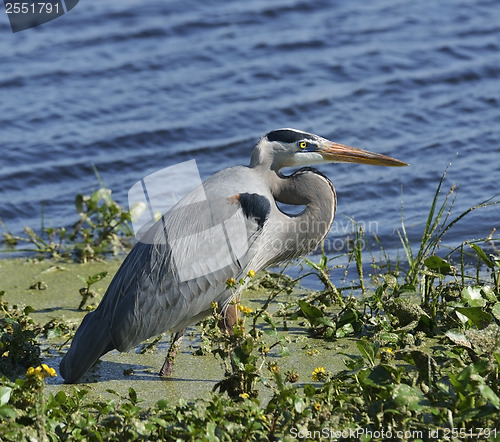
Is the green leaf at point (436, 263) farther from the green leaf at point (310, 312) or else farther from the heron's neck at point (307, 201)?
the heron's neck at point (307, 201)

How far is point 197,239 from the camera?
513 cm

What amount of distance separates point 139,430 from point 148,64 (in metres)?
8.62

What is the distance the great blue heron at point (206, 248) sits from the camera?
490 centimetres

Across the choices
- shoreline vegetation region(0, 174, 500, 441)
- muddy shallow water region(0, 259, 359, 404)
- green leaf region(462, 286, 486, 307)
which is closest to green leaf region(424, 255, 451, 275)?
shoreline vegetation region(0, 174, 500, 441)

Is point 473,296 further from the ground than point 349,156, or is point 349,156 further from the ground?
point 349,156

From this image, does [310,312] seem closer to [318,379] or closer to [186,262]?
[186,262]

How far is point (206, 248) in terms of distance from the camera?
513 cm

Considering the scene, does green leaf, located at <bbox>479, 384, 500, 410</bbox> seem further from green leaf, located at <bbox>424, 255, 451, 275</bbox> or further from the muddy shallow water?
green leaf, located at <bbox>424, 255, 451, 275</bbox>

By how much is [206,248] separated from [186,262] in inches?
5.8

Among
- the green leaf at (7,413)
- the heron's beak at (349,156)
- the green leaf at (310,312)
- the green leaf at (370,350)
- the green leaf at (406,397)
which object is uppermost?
the green leaf at (7,413)

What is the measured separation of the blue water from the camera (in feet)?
27.9

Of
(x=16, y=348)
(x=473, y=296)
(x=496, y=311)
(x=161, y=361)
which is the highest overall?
(x=496, y=311)

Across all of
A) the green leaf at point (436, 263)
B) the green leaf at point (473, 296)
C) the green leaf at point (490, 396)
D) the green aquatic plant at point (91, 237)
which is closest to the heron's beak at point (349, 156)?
the green leaf at point (436, 263)

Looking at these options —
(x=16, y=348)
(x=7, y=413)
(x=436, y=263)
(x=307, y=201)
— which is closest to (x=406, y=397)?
(x=436, y=263)
